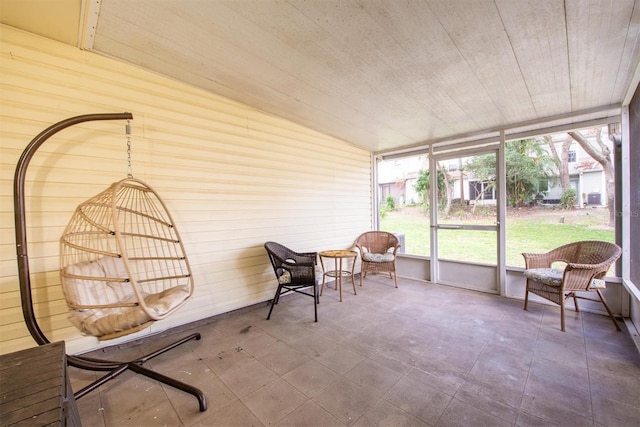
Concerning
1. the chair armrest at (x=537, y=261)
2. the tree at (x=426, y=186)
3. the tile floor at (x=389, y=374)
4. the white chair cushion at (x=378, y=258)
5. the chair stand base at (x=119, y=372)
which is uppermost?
the tree at (x=426, y=186)

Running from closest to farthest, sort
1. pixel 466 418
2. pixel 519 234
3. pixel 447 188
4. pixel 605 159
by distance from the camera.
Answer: pixel 466 418 → pixel 605 159 → pixel 519 234 → pixel 447 188

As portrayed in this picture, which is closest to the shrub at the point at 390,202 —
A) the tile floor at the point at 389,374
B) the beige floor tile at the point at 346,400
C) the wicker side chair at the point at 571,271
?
the wicker side chair at the point at 571,271

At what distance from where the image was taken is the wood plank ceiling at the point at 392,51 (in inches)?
63.5

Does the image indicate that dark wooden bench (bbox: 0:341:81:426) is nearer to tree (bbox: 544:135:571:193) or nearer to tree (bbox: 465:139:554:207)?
tree (bbox: 465:139:554:207)

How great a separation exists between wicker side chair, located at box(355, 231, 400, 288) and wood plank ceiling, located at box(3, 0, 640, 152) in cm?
218

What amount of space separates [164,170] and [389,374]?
2.76m

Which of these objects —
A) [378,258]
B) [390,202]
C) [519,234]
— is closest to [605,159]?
[519,234]

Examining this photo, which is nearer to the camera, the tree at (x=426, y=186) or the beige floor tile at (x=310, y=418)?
the beige floor tile at (x=310, y=418)

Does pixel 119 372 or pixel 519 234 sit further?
pixel 519 234

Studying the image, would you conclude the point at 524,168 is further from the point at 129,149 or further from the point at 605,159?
the point at 129,149

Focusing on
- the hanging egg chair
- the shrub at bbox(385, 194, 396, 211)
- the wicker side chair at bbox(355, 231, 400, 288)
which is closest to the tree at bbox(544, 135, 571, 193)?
the wicker side chair at bbox(355, 231, 400, 288)

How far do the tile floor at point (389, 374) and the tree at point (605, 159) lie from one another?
129cm

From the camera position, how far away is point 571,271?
2586mm

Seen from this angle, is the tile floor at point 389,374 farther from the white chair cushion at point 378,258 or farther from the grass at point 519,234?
the white chair cushion at point 378,258
